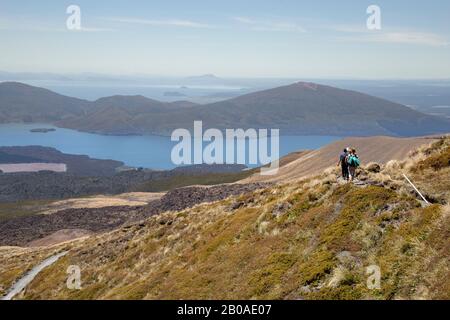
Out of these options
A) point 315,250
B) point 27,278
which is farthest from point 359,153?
point 315,250

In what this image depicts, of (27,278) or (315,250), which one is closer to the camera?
(315,250)

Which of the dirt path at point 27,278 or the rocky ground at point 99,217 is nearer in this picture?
the dirt path at point 27,278

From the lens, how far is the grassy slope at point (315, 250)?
16.1 meters

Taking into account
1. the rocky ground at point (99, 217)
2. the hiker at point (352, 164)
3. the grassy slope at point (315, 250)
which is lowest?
the rocky ground at point (99, 217)

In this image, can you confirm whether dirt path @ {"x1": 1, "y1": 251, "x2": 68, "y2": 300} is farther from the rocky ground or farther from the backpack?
the backpack

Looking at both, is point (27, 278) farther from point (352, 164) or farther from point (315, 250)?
point (315, 250)

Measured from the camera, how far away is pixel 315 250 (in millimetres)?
19484

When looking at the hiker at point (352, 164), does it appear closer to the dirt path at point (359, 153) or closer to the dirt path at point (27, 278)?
the dirt path at point (27, 278)

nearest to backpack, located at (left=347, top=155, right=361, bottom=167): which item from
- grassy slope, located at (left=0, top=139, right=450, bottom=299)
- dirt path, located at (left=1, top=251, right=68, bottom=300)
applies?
grassy slope, located at (left=0, top=139, right=450, bottom=299)

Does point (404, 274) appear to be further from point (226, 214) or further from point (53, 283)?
point (53, 283)

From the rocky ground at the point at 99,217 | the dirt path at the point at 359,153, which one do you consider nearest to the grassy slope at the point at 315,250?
the rocky ground at the point at 99,217
